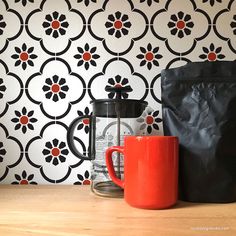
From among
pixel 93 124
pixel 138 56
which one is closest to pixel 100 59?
pixel 138 56

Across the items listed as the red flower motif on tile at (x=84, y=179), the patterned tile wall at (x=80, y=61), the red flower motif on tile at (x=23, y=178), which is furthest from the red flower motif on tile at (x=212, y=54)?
the red flower motif on tile at (x=23, y=178)

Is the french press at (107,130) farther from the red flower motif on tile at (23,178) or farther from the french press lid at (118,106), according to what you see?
the red flower motif on tile at (23,178)

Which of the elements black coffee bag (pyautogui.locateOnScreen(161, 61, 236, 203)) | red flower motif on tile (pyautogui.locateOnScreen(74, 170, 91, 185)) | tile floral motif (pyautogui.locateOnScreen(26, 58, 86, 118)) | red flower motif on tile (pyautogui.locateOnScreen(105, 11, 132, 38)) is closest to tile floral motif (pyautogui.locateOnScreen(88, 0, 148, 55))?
red flower motif on tile (pyautogui.locateOnScreen(105, 11, 132, 38))

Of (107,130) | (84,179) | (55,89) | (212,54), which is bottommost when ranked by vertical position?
(84,179)

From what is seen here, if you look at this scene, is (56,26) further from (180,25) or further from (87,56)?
(180,25)

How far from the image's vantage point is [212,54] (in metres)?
0.89

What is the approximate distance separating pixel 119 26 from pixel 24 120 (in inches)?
14.8

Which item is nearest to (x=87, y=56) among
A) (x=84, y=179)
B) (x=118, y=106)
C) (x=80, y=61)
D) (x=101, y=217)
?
(x=80, y=61)

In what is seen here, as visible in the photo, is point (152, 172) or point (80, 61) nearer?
point (152, 172)

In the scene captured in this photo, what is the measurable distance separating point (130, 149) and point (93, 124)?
7.8 inches

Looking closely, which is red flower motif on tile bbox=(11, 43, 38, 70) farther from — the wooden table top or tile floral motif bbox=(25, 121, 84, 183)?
the wooden table top

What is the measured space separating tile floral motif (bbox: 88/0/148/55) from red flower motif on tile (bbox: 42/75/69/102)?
6.3 inches

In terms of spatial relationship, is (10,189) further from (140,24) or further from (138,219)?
(140,24)

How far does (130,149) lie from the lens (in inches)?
24.4
